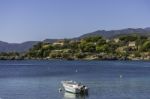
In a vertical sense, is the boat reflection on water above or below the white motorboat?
below

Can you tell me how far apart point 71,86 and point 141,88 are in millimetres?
10473

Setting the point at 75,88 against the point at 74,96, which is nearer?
the point at 74,96

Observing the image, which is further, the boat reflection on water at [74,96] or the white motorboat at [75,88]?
the white motorboat at [75,88]

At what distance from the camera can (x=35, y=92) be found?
60062 mm

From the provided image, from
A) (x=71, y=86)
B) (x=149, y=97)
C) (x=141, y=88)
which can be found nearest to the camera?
(x=149, y=97)

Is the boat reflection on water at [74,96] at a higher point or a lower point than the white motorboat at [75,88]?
lower

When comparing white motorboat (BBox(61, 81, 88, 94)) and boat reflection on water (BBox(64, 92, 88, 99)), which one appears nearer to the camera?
boat reflection on water (BBox(64, 92, 88, 99))

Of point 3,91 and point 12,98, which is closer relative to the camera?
point 12,98

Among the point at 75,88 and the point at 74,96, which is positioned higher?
the point at 75,88

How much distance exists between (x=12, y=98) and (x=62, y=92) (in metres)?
8.71

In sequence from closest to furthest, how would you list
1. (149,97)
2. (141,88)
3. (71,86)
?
1. (149,97)
2. (71,86)
3. (141,88)

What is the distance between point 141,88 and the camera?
64250 mm

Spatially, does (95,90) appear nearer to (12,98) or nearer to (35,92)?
(35,92)

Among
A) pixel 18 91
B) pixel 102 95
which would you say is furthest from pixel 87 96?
pixel 18 91
